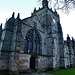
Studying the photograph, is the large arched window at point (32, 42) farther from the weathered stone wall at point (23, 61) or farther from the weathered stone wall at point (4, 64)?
the weathered stone wall at point (4, 64)

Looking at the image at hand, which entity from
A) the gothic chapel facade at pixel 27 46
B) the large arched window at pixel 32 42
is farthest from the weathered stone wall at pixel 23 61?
the large arched window at pixel 32 42

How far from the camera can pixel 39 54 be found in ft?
46.3

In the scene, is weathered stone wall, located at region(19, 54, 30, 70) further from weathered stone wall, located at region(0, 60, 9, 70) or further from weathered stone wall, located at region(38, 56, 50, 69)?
weathered stone wall, located at region(38, 56, 50, 69)

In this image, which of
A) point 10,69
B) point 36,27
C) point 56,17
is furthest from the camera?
point 56,17

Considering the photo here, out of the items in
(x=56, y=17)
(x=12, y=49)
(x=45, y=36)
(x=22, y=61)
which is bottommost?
(x=22, y=61)

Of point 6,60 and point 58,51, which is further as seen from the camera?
point 58,51

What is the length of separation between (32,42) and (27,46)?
155cm

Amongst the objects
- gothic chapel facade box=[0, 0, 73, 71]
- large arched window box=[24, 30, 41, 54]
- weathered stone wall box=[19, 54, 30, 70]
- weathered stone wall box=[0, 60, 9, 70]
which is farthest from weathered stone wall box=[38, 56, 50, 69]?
weathered stone wall box=[0, 60, 9, 70]

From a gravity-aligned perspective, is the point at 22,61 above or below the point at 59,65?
above

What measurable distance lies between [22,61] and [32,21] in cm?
808

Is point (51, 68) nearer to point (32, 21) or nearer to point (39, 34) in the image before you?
point (39, 34)

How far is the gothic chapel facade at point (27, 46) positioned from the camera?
1010 centimetres

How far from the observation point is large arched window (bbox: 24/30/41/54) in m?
13.1

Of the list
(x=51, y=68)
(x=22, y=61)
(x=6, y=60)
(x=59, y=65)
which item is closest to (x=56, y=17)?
(x=59, y=65)
